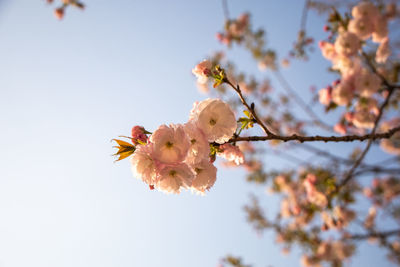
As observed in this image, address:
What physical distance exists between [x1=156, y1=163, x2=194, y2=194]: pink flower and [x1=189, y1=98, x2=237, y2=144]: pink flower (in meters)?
0.23

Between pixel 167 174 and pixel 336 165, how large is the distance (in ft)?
18.7

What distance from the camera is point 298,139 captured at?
141cm

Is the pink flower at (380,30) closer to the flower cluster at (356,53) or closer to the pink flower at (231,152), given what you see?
the flower cluster at (356,53)

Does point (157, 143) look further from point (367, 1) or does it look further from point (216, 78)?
point (367, 1)

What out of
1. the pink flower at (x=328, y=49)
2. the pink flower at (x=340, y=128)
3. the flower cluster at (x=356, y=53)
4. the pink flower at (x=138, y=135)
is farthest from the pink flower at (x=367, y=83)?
the pink flower at (x=138, y=135)

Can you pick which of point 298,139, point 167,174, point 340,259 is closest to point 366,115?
point 298,139

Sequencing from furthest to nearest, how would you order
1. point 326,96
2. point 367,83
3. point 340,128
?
point 340,128 → point 326,96 → point 367,83

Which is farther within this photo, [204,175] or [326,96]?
[326,96]

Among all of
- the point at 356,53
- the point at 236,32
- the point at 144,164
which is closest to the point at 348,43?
the point at 356,53

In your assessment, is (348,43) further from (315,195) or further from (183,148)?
(183,148)

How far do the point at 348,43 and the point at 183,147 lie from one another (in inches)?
138

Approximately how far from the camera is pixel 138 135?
130cm

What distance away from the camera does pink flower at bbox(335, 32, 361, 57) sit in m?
3.26

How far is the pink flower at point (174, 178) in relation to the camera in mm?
1225
